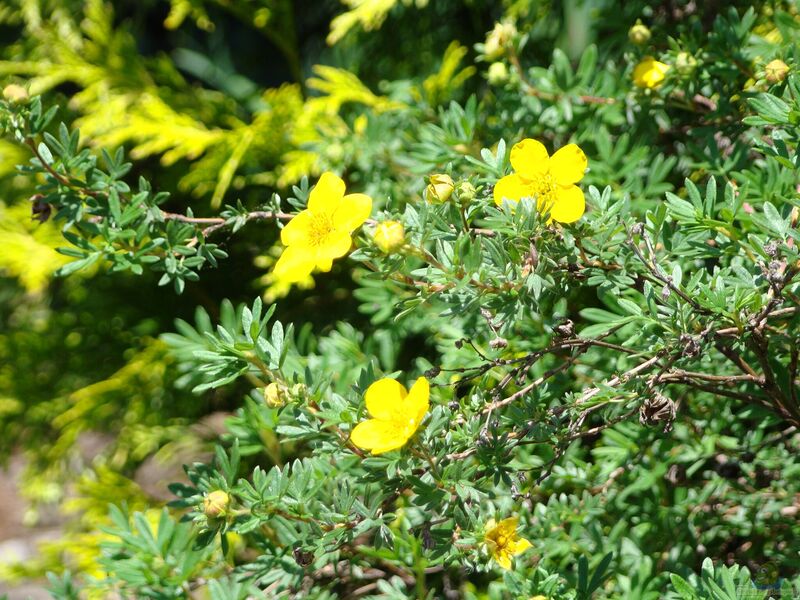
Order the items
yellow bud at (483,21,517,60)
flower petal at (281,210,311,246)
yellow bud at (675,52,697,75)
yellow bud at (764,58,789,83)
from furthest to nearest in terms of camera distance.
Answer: yellow bud at (483,21,517,60) → yellow bud at (675,52,697,75) → yellow bud at (764,58,789,83) → flower petal at (281,210,311,246)

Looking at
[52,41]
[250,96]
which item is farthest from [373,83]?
[52,41]

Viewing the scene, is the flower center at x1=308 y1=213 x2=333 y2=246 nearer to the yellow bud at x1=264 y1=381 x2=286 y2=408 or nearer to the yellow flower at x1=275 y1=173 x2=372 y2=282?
the yellow flower at x1=275 y1=173 x2=372 y2=282

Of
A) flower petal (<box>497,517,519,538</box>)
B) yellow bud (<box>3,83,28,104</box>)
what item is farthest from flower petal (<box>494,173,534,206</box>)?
yellow bud (<box>3,83,28,104</box>)

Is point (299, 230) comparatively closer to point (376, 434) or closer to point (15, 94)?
point (376, 434)

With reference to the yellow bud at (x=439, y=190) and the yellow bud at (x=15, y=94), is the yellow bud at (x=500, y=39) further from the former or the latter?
the yellow bud at (x=15, y=94)

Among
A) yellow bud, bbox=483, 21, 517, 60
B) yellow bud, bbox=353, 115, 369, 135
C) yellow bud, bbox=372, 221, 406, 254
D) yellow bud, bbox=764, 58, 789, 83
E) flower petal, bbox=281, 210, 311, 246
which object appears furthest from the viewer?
yellow bud, bbox=353, 115, 369, 135

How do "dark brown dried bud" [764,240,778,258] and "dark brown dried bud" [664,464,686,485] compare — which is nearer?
"dark brown dried bud" [764,240,778,258]

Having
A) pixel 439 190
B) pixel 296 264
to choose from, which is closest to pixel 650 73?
pixel 439 190
